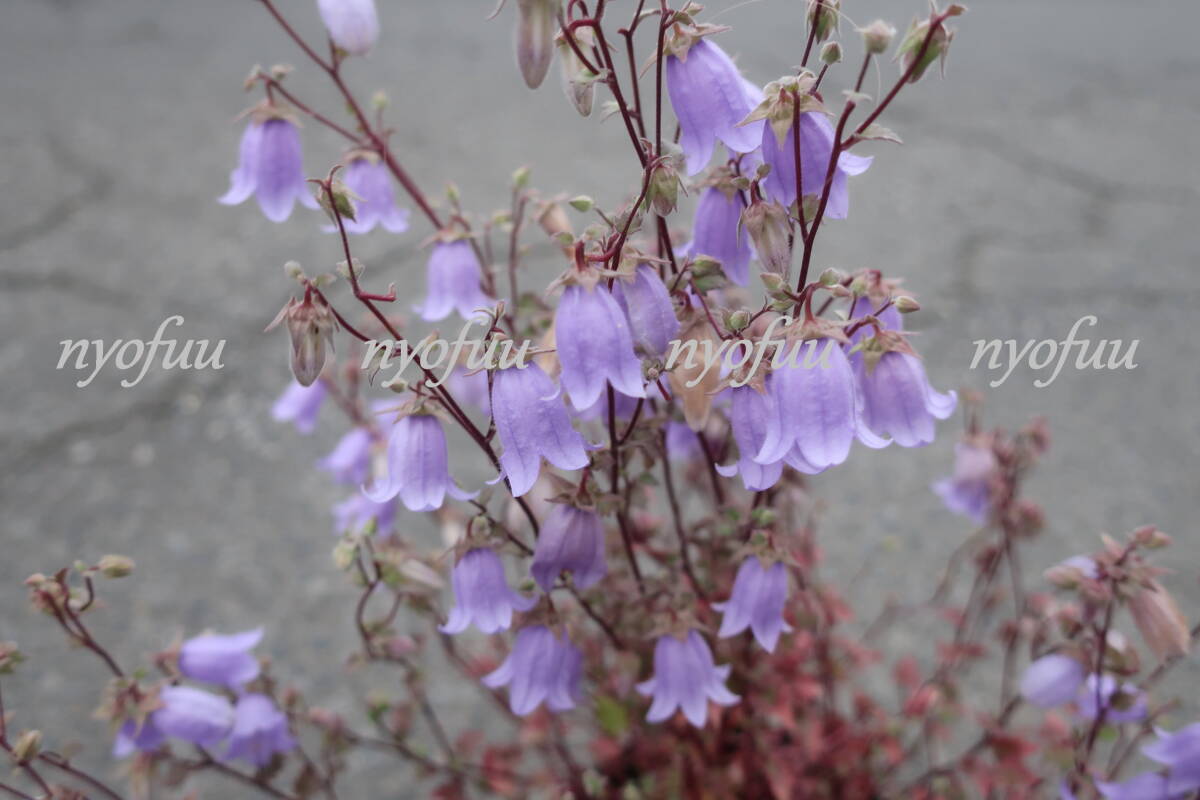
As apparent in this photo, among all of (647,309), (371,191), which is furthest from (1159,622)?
(371,191)

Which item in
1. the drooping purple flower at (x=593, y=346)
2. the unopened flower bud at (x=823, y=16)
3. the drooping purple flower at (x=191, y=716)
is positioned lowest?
the drooping purple flower at (x=191, y=716)

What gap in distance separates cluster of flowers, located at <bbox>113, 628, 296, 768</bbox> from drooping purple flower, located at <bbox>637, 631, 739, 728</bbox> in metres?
0.40

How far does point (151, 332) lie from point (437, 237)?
4.41 ft

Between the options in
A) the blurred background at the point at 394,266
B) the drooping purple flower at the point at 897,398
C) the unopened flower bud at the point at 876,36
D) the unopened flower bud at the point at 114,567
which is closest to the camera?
the unopened flower bud at the point at 876,36

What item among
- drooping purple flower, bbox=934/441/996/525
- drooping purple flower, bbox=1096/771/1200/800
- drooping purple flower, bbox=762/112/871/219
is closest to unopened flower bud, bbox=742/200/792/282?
drooping purple flower, bbox=762/112/871/219

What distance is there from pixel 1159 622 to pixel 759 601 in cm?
34

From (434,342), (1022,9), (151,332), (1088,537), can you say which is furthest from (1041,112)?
(434,342)

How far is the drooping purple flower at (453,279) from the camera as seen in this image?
0.90 meters

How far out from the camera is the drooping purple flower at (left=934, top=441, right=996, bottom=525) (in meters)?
1.09

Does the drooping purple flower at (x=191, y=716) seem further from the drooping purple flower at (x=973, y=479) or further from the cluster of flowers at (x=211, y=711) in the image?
the drooping purple flower at (x=973, y=479)

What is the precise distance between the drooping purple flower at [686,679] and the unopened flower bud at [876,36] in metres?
0.50

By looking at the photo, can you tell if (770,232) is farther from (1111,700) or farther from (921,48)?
(1111,700)

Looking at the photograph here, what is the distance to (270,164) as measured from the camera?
89 cm

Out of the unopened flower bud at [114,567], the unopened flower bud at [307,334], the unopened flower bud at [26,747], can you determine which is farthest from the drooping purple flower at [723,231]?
the unopened flower bud at [26,747]
